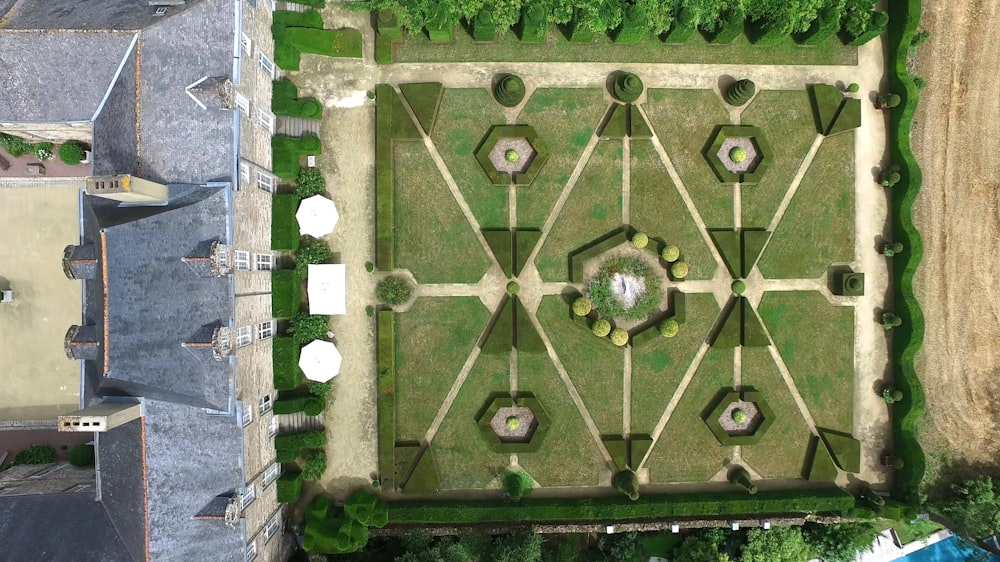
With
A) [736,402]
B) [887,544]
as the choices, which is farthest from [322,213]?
[887,544]

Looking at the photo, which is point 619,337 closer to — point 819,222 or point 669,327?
point 669,327

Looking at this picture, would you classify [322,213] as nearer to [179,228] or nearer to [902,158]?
[179,228]

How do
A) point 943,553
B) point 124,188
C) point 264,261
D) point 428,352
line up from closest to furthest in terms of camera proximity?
point 124,188 → point 264,261 → point 428,352 → point 943,553

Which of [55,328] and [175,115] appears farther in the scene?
[55,328]

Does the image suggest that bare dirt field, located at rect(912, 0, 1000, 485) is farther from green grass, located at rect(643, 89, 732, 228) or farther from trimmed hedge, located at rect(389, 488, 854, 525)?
green grass, located at rect(643, 89, 732, 228)

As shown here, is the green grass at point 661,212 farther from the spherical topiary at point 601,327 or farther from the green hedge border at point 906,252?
the green hedge border at point 906,252

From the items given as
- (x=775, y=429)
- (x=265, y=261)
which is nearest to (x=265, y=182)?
(x=265, y=261)
